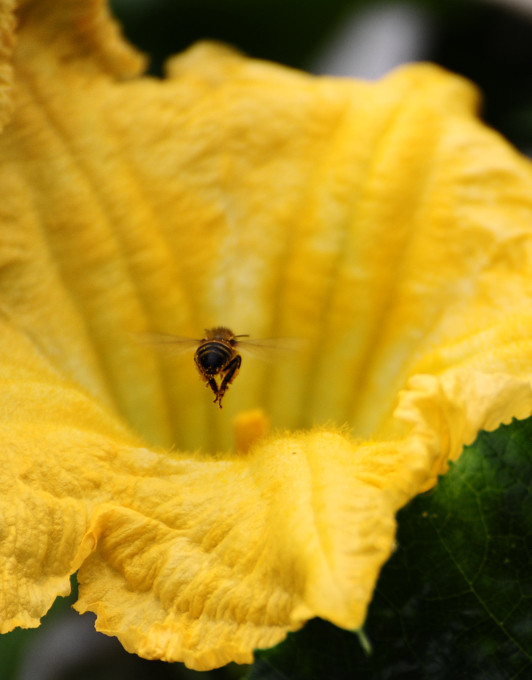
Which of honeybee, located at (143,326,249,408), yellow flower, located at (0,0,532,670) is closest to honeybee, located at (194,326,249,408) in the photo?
honeybee, located at (143,326,249,408)

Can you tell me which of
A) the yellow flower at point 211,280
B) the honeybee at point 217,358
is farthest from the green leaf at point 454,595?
the honeybee at point 217,358

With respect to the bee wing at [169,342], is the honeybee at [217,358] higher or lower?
higher

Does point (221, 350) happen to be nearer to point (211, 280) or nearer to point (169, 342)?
point (169, 342)

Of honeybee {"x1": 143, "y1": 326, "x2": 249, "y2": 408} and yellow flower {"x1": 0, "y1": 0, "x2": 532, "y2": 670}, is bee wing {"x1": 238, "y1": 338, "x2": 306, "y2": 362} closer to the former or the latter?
honeybee {"x1": 143, "y1": 326, "x2": 249, "y2": 408}

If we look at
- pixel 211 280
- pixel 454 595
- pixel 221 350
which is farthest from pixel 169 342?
pixel 454 595

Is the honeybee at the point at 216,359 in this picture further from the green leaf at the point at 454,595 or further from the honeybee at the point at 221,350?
the green leaf at the point at 454,595
